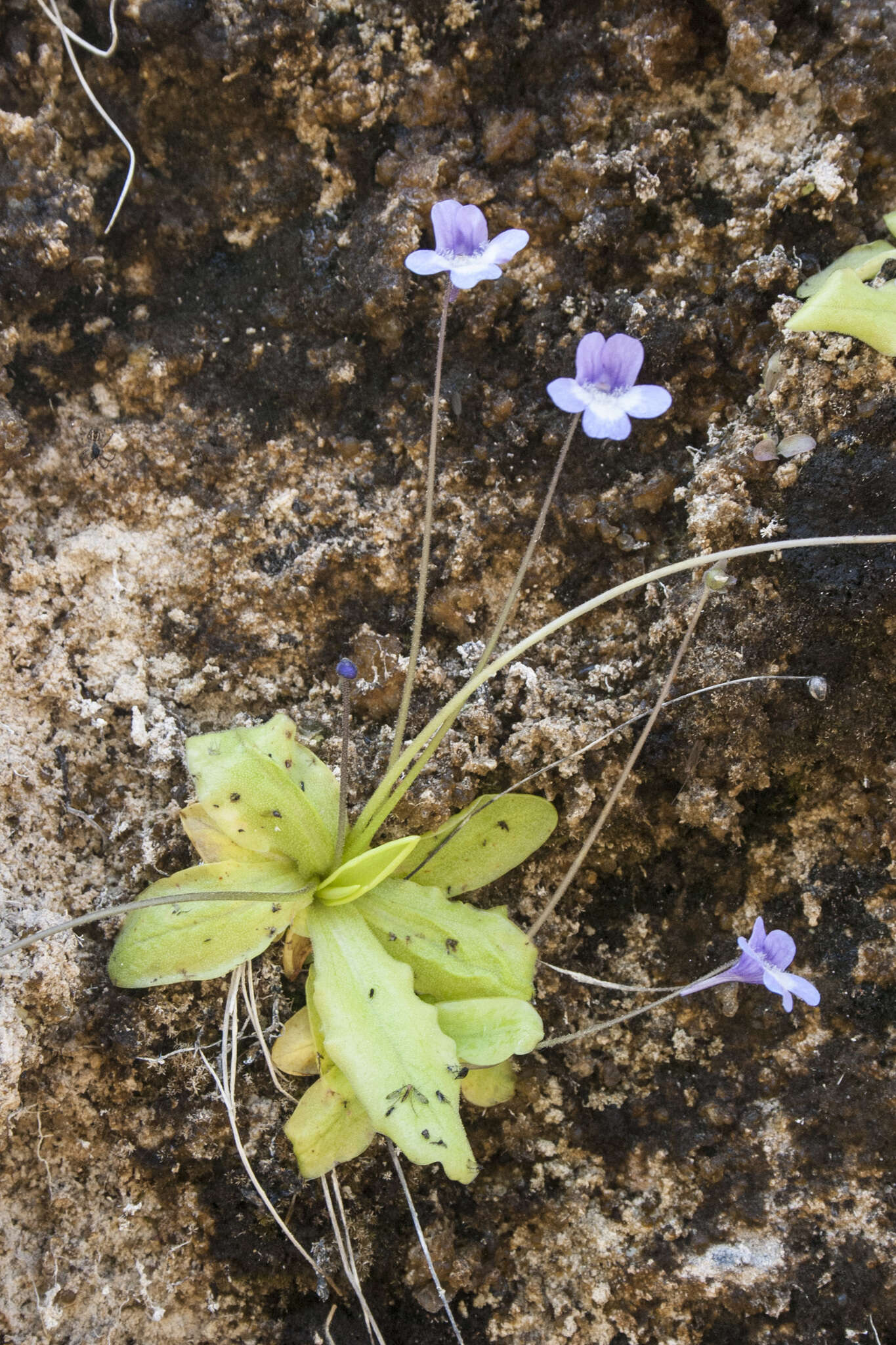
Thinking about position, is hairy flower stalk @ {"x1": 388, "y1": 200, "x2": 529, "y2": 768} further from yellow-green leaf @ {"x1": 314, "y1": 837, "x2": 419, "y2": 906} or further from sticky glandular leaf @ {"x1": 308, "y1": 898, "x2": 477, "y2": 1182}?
sticky glandular leaf @ {"x1": 308, "y1": 898, "x2": 477, "y2": 1182}

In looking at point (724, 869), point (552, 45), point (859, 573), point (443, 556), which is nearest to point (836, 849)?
point (724, 869)

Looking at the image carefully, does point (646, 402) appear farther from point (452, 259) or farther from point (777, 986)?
point (777, 986)

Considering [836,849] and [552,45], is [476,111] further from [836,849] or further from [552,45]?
[836,849]

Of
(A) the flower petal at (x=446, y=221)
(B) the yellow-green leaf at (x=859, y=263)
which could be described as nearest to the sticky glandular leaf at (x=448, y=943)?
(A) the flower petal at (x=446, y=221)

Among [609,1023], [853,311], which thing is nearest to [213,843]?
[609,1023]

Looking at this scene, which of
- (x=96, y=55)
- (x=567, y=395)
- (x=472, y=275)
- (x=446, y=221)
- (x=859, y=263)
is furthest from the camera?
(x=96, y=55)

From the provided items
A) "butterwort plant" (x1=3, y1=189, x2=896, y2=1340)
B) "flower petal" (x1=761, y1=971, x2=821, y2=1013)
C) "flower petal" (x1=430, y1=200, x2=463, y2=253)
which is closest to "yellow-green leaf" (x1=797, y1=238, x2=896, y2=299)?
"butterwort plant" (x1=3, y1=189, x2=896, y2=1340)

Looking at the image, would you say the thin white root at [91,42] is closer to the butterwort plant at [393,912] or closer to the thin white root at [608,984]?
the butterwort plant at [393,912]
